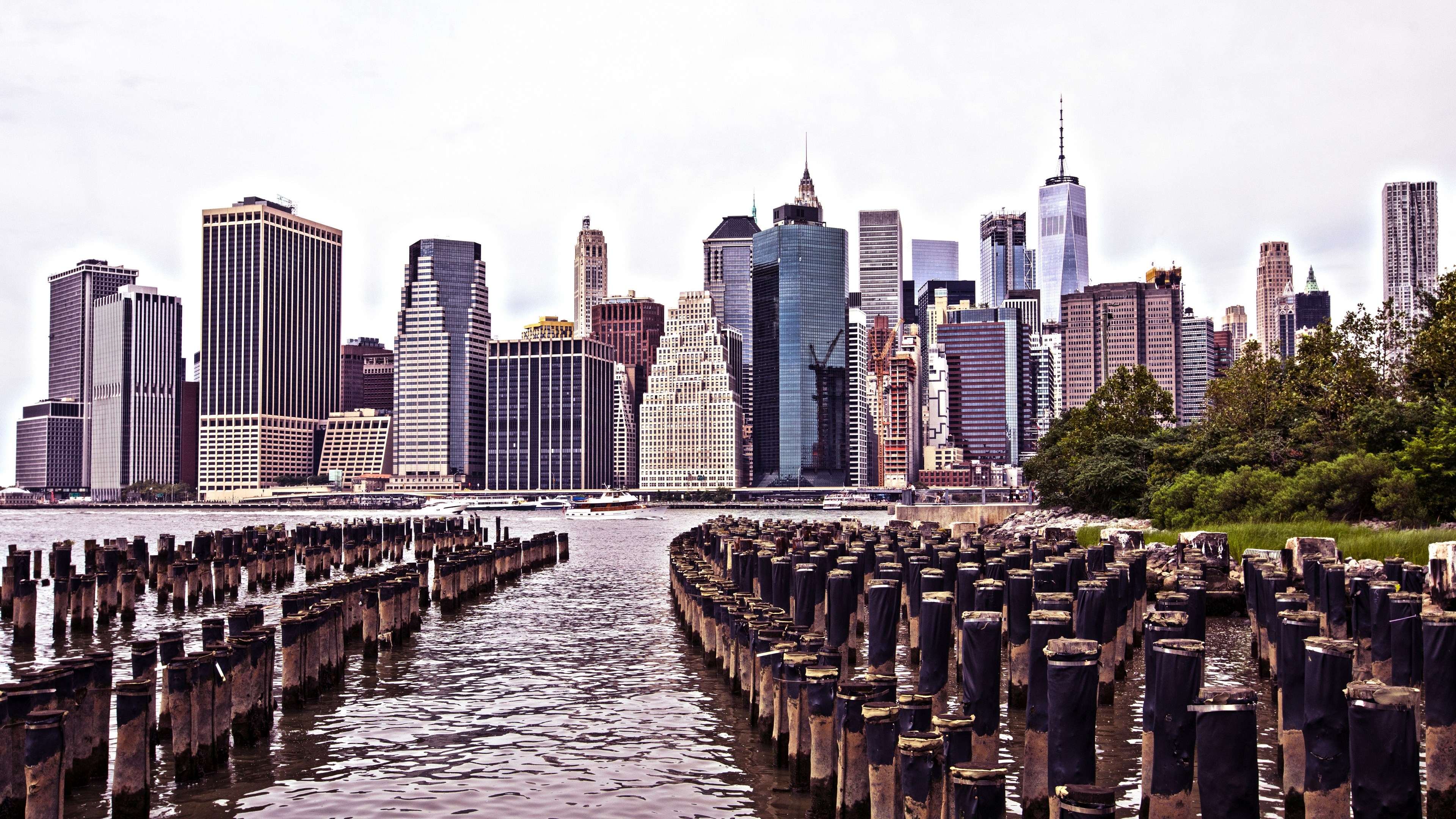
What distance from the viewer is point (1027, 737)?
1530 centimetres

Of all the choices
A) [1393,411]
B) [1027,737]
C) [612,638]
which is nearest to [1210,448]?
[1393,411]

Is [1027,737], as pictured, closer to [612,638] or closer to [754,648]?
[754,648]

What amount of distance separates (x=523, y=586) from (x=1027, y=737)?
40.7 metres

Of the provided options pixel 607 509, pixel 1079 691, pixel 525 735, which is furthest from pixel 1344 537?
pixel 607 509

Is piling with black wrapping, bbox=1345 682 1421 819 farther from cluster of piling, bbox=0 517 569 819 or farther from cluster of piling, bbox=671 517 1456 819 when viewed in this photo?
cluster of piling, bbox=0 517 569 819

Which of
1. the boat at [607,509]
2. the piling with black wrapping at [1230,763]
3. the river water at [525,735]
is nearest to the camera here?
the piling with black wrapping at [1230,763]

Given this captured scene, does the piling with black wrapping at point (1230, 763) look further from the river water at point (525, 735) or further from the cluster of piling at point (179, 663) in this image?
the cluster of piling at point (179, 663)

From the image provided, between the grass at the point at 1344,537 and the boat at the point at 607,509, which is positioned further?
the boat at the point at 607,509

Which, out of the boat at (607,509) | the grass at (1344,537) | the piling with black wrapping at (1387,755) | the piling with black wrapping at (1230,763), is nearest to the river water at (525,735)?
the piling with black wrapping at (1230,763)

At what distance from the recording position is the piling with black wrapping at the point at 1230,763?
11617 millimetres

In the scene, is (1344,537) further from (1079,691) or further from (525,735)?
(1079,691)

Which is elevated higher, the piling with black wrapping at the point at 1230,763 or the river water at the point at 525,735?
the piling with black wrapping at the point at 1230,763

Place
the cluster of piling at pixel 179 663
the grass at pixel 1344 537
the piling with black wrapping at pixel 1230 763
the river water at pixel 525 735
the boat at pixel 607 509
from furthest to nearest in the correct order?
the boat at pixel 607 509 < the grass at pixel 1344 537 < the river water at pixel 525 735 < the cluster of piling at pixel 179 663 < the piling with black wrapping at pixel 1230 763

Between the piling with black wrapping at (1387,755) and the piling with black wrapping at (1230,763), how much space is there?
3.33 feet
